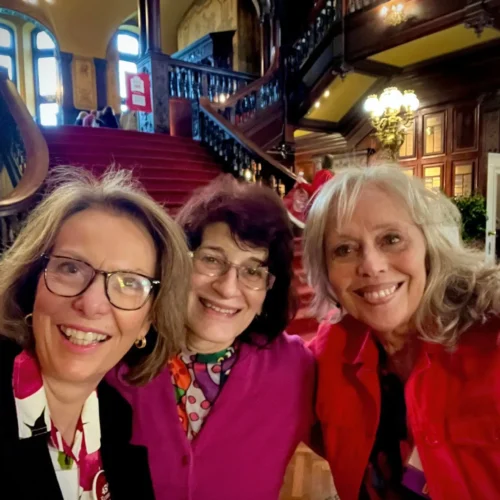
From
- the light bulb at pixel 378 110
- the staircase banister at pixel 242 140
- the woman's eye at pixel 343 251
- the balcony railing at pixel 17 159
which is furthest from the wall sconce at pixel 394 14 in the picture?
the woman's eye at pixel 343 251

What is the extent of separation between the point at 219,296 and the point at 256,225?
25 cm

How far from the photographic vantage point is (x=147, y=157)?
20.9ft

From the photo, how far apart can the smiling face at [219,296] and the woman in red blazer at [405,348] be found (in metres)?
0.27

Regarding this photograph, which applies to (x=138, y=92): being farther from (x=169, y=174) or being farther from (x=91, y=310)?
(x=91, y=310)

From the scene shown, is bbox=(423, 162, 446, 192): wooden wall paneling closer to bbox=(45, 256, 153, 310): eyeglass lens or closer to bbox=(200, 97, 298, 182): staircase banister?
bbox=(200, 97, 298, 182): staircase banister

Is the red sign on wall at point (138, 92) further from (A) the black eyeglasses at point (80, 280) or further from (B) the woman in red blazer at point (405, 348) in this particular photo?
(A) the black eyeglasses at point (80, 280)

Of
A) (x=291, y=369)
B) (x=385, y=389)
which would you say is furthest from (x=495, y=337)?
(x=291, y=369)

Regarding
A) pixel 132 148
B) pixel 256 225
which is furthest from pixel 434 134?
pixel 256 225

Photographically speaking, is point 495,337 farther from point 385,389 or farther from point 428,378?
point 385,389

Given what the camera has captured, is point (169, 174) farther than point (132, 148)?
No

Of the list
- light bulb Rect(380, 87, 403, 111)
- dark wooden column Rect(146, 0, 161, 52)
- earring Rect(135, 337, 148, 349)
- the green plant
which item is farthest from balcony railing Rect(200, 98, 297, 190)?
earring Rect(135, 337, 148, 349)

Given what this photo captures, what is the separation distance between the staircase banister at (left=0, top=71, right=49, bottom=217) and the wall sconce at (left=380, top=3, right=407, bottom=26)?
525cm

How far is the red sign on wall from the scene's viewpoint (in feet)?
24.1

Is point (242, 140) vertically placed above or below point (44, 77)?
below
